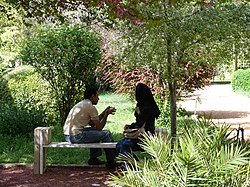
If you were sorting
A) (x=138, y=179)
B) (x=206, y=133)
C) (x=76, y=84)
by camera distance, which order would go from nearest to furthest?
1. (x=138, y=179)
2. (x=206, y=133)
3. (x=76, y=84)

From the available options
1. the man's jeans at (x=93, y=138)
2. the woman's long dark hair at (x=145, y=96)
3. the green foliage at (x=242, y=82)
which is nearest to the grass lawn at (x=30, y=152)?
the man's jeans at (x=93, y=138)

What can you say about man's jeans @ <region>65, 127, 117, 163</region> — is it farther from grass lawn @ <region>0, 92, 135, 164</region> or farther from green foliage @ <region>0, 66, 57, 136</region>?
green foliage @ <region>0, 66, 57, 136</region>

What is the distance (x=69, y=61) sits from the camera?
11.2 metres

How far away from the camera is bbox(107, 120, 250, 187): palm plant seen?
3.86m

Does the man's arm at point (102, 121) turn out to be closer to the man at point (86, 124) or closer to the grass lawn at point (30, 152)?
the man at point (86, 124)

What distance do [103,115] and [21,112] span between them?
11.9 ft

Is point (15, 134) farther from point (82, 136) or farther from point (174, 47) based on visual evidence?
point (174, 47)

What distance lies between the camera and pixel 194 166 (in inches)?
151

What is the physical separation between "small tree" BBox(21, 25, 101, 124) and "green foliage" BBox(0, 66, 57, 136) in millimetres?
697

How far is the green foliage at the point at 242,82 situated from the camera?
2614cm

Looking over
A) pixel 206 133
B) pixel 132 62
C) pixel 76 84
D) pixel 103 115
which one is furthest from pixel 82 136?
pixel 76 84

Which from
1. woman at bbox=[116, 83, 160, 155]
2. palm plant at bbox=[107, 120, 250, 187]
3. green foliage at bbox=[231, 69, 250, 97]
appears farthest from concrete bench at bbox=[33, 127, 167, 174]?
green foliage at bbox=[231, 69, 250, 97]

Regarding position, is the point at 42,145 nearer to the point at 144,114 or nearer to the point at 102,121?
the point at 102,121

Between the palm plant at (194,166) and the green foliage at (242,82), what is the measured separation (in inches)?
876
